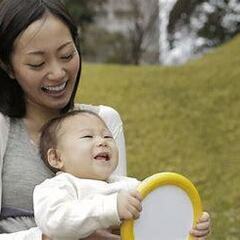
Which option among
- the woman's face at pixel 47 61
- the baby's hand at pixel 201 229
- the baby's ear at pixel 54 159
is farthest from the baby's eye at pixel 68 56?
the baby's hand at pixel 201 229

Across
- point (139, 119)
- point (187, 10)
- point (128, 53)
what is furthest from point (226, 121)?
point (128, 53)

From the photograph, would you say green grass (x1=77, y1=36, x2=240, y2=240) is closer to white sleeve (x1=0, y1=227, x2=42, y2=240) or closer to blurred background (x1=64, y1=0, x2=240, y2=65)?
blurred background (x1=64, y1=0, x2=240, y2=65)

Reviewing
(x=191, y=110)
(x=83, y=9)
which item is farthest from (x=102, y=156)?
(x=83, y=9)

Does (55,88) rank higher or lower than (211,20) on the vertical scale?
higher

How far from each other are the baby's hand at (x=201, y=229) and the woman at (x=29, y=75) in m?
0.43

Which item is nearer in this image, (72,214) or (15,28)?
(72,214)

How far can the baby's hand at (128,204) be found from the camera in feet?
5.80

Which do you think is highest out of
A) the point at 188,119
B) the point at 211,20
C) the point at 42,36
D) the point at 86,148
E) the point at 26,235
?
the point at 42,36

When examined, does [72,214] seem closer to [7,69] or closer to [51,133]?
[51,133]

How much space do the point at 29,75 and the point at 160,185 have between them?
0.49 m

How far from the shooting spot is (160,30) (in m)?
13.2

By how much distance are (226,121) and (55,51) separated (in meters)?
5.13

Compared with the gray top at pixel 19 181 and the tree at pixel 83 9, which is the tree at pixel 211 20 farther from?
the gray top at pixel 19 181

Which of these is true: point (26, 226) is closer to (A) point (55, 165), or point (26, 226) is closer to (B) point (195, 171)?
(A) point (55, 165)
